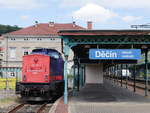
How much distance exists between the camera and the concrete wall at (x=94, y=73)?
42688 mm

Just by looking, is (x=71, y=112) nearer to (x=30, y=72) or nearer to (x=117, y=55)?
(x=117, y=55)

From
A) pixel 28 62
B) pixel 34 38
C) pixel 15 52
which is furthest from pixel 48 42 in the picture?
pixel 28 62

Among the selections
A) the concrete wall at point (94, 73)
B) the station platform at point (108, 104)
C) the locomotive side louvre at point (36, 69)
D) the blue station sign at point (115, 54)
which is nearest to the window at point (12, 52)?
the concrete wall at point (94, 73)

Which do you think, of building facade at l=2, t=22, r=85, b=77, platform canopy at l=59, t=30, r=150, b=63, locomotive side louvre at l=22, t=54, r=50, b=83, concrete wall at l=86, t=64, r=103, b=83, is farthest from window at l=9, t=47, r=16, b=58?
platform canopy at l=59, t=30, r=150, b=63

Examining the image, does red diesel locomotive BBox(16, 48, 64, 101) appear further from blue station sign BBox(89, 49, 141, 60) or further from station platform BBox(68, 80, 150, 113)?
blue station sign BBox(89, 49, 141, 60)

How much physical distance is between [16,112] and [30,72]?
15.5 ft

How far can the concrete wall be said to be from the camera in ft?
140

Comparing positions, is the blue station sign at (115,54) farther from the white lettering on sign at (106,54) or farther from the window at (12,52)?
the window at (12,52)

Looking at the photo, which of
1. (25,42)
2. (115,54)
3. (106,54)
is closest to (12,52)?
(25,42)

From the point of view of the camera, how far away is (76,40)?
60.5ft

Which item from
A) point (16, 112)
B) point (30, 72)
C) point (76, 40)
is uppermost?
point (76, 40)

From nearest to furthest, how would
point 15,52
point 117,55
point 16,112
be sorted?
point 16,112
point 117,55
point 15,52

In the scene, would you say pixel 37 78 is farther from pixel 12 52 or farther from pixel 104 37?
pixel 12 52

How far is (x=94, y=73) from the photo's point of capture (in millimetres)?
43281
